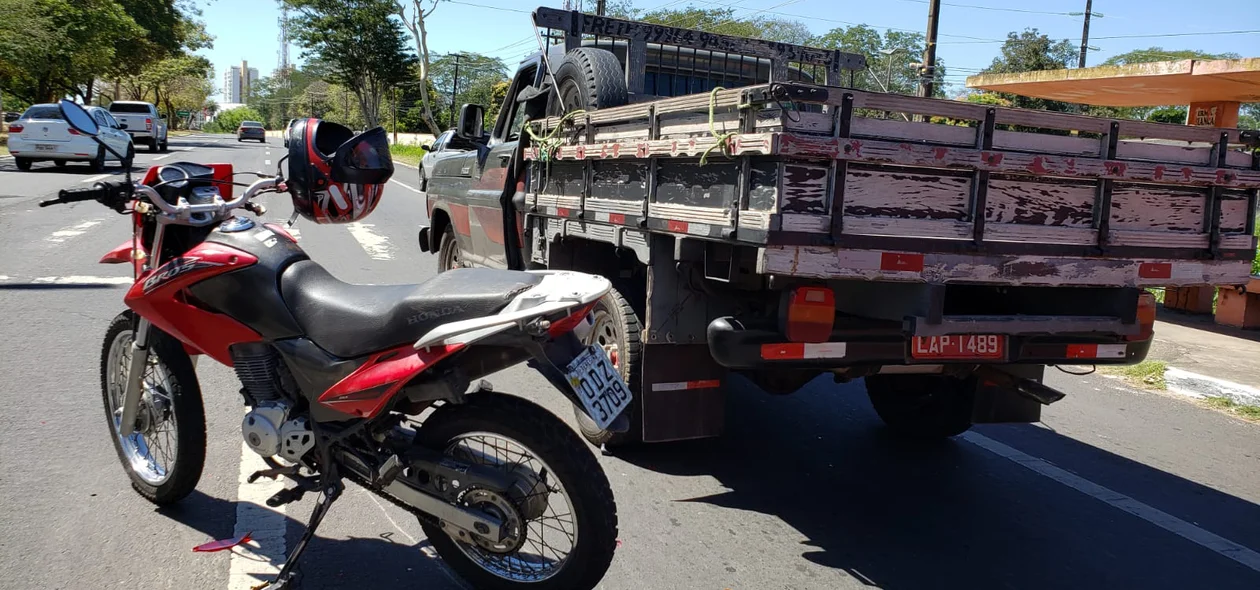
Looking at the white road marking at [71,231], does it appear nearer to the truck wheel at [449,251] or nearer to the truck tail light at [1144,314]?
the truck wheel at [449,251]

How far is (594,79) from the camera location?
17.5ft

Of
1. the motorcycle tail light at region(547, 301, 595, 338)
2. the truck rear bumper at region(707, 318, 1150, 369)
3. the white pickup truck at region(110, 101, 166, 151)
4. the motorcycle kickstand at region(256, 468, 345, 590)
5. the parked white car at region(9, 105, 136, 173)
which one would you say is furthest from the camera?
the white pickup truck at region(110, 101, 166, 151)

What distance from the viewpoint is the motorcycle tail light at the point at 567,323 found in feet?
9.14

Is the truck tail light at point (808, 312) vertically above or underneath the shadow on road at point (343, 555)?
above

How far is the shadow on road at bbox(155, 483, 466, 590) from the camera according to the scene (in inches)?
129

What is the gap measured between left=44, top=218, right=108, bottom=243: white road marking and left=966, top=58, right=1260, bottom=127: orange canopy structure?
42.6ft

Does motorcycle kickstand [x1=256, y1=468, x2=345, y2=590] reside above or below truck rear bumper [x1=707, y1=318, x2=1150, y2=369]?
below

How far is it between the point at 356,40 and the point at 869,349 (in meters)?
50.2

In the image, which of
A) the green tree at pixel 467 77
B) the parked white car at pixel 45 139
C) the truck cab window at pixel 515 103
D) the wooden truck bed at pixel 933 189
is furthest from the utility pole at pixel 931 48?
the green tree at pixel 467 77

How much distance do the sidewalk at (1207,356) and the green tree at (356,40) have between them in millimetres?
45780

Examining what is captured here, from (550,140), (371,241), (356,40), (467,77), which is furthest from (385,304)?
(467,77)

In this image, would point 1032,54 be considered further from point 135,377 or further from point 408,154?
point 135,377

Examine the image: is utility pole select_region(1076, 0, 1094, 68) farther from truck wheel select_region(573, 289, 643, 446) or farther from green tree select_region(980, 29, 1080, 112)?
truck wheel select_region(573, 289, 643, 446)

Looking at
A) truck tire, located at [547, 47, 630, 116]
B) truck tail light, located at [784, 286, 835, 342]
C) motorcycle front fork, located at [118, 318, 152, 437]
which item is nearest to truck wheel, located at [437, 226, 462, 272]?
truck tire, located at [547, 47, 630, 116]
